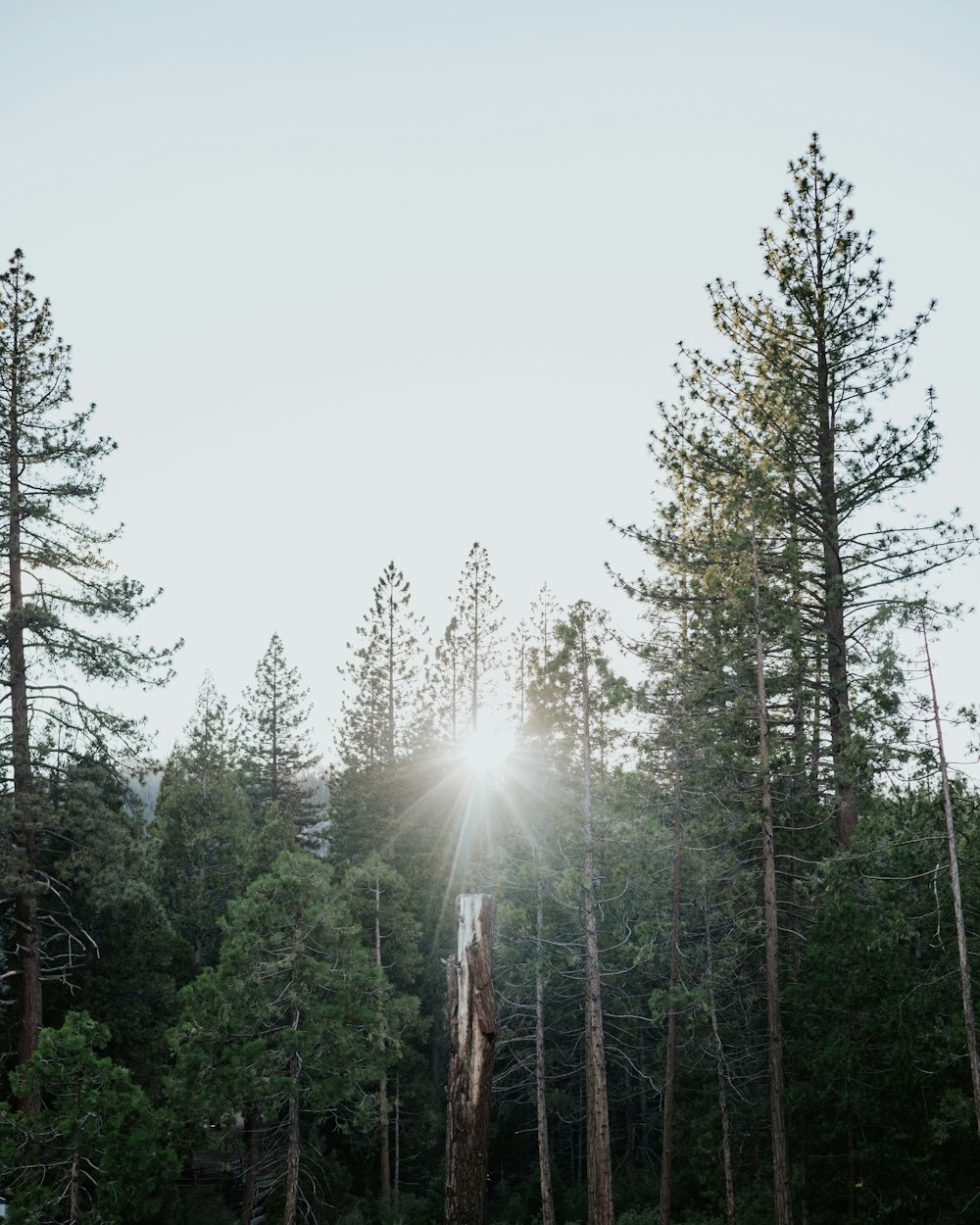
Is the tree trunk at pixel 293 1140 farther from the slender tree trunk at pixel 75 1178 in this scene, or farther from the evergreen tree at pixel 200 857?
the evergreen tree at pixel 200 857

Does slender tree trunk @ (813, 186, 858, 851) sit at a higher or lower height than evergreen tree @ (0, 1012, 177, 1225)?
higher

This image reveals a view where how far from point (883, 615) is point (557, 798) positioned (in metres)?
8.48

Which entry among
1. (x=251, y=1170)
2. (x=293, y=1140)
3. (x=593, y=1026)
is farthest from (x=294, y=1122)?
(x=593, y=1026)

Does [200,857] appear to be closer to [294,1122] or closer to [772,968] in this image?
[294,1122]

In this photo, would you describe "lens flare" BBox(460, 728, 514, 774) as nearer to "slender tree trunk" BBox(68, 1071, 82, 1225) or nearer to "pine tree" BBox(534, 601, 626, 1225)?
"pine tree" BBox(534, 601, 626, 1225)

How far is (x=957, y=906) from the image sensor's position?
12.1 meters

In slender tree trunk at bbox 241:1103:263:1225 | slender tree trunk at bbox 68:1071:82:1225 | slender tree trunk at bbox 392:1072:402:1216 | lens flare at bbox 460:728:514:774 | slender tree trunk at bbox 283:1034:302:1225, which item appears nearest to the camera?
slender tree trunk at bbox 68:1071:82:1225

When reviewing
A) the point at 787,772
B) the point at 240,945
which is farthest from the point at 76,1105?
the point at 787,772

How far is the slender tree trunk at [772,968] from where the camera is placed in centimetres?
1358

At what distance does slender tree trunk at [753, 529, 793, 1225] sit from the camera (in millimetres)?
13578

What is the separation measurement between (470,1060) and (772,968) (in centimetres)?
938

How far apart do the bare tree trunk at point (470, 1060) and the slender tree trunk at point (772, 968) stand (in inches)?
358

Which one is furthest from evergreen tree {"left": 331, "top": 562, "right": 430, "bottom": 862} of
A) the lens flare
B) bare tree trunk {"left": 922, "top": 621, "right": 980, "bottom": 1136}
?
bare tree trunk {"left": 922, "top": 621, "right": 980, "bottom": 1136}

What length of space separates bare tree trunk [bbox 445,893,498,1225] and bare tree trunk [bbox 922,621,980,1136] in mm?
8316
